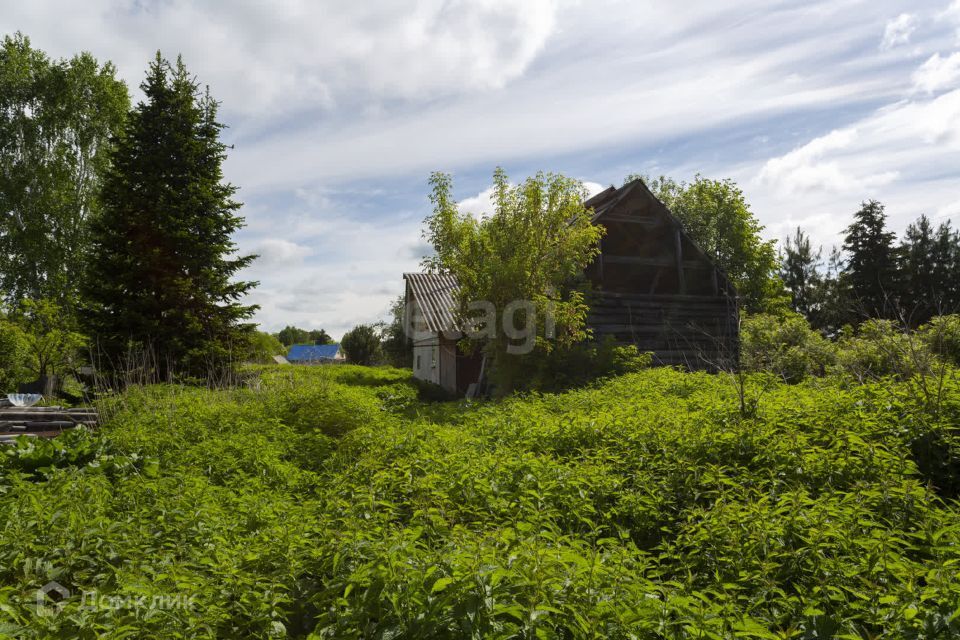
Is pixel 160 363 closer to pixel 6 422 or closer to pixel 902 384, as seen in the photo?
pixel 6 422

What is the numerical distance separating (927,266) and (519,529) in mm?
46179

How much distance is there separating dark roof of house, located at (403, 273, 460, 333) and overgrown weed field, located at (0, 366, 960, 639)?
1483 centimetres

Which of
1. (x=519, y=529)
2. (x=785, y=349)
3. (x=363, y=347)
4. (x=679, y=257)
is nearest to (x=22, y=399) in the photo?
(x=519, y=529)

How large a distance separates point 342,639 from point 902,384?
6795mm

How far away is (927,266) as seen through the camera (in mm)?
38656

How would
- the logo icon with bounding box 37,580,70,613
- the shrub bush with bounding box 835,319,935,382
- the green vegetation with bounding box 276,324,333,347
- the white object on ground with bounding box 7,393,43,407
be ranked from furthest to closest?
1. the green vegetation with bounding box 276,324,333,347
2. the white object on ground with bounding box 7,393,43,407
3. the shrub bush with bounding box 835,319,935,382
4. the logo icon with bounding box 37,580,70,613

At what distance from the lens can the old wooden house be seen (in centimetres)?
1714

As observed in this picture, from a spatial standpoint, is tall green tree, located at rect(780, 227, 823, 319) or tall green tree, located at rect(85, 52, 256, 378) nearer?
tall green tree, located at rect(85, 52, 256, 378)

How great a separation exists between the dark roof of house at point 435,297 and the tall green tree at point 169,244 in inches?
287

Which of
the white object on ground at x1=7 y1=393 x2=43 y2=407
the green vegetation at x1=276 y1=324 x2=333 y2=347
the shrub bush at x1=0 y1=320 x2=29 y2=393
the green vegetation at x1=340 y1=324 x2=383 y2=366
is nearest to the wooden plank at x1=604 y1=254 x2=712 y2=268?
the white object on ground at x1=7 y1=393 x2=43 y2=407

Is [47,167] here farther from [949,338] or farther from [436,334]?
[949,338]

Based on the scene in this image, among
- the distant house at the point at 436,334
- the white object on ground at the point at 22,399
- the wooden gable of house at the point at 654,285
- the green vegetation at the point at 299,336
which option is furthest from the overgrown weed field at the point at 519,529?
the green vegetation at the point at 299,336

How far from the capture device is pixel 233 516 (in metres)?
4.38

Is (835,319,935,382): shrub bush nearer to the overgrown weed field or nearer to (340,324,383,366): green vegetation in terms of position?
the overgrown weed field
